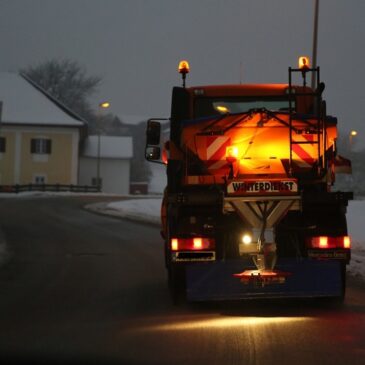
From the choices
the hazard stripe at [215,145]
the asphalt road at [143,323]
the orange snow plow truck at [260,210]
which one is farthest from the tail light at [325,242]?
the hazard stripe at [215,145]

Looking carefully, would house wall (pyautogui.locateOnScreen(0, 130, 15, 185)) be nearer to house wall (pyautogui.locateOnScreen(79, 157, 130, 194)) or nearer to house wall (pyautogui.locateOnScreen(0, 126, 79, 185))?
house wall (pyautogui.locateOnScreen(0, 126, 79, 185))

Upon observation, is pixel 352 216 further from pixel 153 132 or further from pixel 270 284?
pixel 270 284

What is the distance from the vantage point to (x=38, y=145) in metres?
60.2

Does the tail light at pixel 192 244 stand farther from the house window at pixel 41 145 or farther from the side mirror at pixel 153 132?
the house window at pixel 41 145

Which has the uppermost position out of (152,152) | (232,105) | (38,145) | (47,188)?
(38,145)

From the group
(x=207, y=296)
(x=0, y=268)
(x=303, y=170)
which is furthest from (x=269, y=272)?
(x=0, y=268)

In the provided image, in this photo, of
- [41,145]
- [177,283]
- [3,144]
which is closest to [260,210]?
[177,283]

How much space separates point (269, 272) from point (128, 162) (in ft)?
207

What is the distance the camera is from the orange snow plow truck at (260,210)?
8039 millimetres

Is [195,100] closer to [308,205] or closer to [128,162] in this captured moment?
[308,205]

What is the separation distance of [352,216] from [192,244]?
1659cm

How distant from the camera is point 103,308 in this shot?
8883 millimetres

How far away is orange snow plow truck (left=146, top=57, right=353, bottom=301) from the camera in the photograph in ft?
26.4

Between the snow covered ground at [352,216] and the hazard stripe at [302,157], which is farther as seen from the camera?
the snow covered ground at [352,216]
